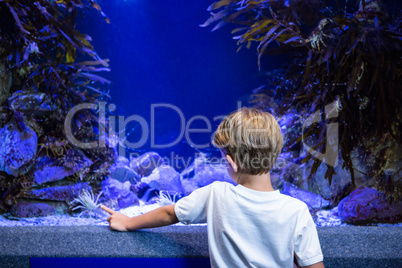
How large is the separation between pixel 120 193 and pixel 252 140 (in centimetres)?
177

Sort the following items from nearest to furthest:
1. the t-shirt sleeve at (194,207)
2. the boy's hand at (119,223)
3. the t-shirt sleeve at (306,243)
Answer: the t-shirt sleeve at (306,243) < the t-shirt sleeve at (194,207) < the boy's hand at (119,223)

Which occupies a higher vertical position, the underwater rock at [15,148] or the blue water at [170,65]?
the blue water at [170,65]

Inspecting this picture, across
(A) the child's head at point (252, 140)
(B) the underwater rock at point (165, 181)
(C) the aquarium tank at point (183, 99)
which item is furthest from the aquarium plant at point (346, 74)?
(A) the child's head at point (252, 140)

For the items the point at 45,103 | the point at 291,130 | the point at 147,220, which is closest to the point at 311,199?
the point at 291,130

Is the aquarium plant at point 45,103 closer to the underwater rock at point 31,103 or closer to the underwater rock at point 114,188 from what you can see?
the underwater rock at point 31,103

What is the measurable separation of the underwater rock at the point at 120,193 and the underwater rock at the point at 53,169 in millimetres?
277

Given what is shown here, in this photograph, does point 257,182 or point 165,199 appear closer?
point 257,182

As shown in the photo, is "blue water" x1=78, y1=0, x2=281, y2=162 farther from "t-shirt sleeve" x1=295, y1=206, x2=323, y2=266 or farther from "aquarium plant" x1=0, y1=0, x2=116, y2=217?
"t-shirt sleeve" x1=295, y1=206, x2=323, y2=266

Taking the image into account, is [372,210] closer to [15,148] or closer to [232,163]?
[232,163]

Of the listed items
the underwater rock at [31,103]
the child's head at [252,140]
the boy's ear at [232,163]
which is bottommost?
the boy's ear at [232,163]

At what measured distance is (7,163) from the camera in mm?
2322

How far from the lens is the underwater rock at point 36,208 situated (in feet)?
7.26

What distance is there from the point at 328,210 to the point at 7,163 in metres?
Result: 2.61

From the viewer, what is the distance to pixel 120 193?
238 centimetres
